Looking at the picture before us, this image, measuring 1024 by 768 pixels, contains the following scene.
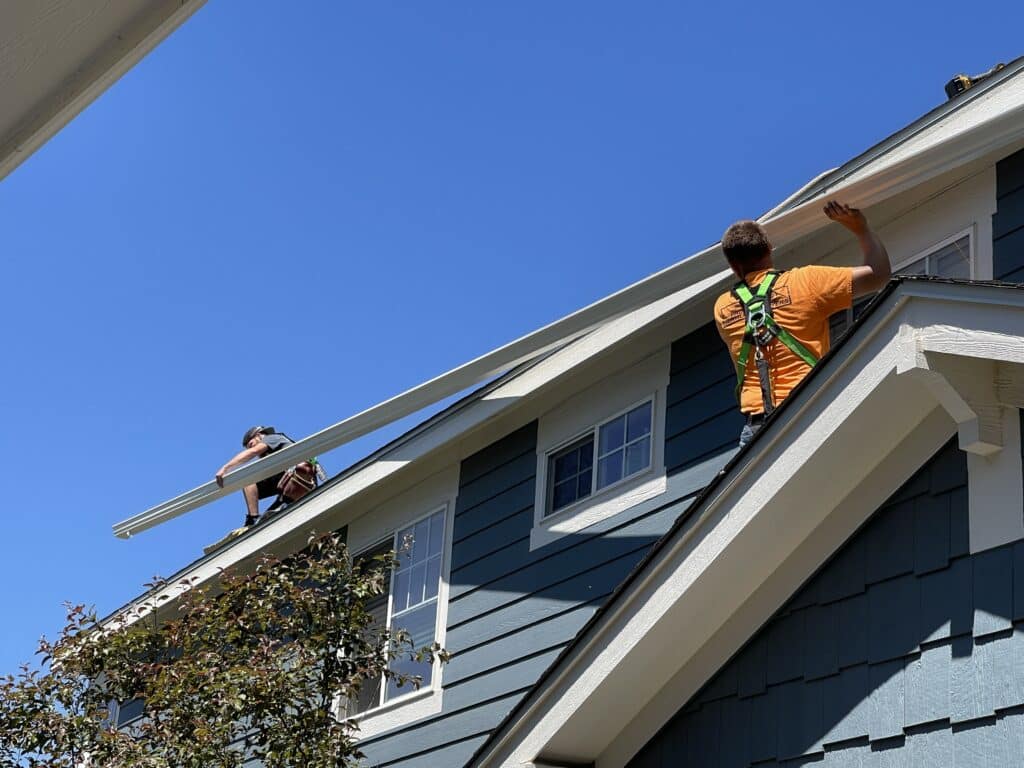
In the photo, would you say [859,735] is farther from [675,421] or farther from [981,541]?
[675,421]

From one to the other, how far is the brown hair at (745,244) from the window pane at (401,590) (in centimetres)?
445

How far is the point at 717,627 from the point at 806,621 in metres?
0.41

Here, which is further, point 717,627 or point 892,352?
point 717,627

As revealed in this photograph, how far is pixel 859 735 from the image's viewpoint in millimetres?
4816

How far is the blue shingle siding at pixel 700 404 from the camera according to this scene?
7.33m

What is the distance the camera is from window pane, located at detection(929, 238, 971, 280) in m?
6.39

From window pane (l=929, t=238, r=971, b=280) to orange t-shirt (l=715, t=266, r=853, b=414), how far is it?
726mm

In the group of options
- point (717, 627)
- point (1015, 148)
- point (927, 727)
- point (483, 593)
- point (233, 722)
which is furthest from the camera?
point (483, 593)

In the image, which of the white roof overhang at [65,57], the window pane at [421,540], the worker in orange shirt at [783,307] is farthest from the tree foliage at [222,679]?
the white roof overhang at [65,57]

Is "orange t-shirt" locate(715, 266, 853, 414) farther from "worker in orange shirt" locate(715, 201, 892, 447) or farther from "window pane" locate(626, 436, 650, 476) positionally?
"window pane" locate(626, 436, 650, 476)

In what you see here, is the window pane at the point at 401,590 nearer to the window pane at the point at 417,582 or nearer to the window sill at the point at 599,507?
the window pane at the point at 417,582

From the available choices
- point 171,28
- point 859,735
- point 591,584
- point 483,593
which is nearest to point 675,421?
point 591,584

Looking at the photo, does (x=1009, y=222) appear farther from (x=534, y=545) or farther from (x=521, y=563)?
(x=521, y=563)

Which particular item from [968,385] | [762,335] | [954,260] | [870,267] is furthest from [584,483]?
[968,385]
